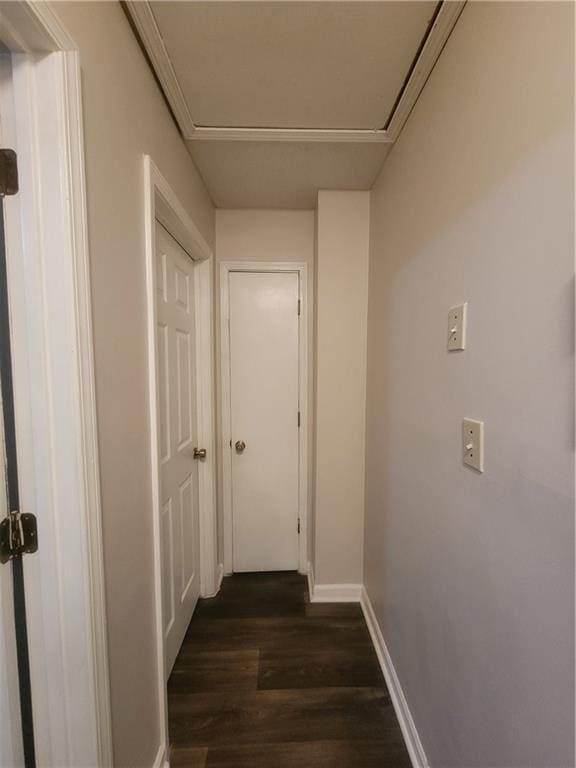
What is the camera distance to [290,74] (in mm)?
1009

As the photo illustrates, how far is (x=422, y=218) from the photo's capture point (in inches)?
42.3

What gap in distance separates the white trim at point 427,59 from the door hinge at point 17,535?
1.63 m

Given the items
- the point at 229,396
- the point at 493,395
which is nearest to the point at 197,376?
the point at 229,396

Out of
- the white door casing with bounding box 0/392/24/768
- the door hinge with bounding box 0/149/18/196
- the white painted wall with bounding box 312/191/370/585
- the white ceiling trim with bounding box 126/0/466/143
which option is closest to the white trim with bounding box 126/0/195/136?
the white ceiling trim with bounding box 126/0/466/143

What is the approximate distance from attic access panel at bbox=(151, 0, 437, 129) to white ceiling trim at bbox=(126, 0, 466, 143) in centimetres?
2

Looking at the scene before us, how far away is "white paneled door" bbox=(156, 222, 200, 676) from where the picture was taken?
131 centimetres

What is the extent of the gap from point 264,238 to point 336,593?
224 centimetres

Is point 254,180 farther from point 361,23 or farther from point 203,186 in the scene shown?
point 361,23

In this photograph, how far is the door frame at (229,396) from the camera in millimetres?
1940

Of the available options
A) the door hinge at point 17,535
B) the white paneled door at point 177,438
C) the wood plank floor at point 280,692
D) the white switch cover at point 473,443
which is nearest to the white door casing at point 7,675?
the door hinge at point 17,535

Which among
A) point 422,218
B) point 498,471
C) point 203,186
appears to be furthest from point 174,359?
point 498,471

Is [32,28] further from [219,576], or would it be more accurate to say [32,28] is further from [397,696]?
[219,576]

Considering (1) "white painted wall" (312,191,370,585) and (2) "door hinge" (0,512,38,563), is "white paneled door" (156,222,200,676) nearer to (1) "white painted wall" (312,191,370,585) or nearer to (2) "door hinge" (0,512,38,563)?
(2) "door hinge" (0,512,38,563)

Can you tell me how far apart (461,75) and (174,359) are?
140 centimetres
